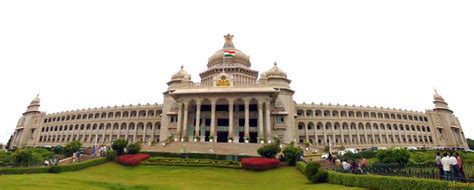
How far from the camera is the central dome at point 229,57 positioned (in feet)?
207

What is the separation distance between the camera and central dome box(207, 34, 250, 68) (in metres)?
63.1

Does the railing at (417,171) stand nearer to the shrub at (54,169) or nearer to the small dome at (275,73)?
the shrub at (54,169)

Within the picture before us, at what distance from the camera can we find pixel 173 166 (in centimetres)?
2703

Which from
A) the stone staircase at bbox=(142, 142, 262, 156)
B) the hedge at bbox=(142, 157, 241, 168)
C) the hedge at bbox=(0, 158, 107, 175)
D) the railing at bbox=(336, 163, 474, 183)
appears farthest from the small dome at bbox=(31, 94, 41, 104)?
the railing at bbox=(336, 163, 474, 183)

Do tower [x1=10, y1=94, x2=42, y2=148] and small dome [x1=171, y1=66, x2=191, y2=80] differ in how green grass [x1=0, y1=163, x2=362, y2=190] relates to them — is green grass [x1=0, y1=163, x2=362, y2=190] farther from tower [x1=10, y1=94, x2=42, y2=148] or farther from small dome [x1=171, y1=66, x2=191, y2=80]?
tower [x1=10, y1=94, x2=42, y2=148]

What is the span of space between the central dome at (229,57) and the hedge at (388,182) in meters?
47.4

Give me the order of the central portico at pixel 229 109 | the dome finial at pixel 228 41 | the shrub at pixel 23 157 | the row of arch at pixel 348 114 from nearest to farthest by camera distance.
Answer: the shrub at pixel 23 157, the central portico at pixel 229 109, the row of arch at pixel 348 114, the dome finial at pixel 228 41

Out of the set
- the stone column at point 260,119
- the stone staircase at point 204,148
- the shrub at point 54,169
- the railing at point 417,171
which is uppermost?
the stone column at point 260,119

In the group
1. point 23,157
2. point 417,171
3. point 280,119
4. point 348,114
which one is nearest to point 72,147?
point 23,157

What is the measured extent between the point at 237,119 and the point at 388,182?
36.3m

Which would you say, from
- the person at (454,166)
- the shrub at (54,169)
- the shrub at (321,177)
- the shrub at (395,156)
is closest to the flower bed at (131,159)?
the shrub at (54,169)

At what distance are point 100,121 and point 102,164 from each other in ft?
143

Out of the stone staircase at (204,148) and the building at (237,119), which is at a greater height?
the building at (237,119)

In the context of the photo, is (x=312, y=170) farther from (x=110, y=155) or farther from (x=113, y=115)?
(x=113, y=115)
